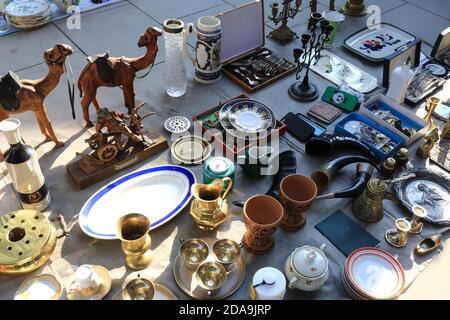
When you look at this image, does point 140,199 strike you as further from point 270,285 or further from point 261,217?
point 270,285

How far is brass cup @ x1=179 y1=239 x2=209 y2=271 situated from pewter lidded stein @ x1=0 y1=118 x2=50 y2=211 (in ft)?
1.94

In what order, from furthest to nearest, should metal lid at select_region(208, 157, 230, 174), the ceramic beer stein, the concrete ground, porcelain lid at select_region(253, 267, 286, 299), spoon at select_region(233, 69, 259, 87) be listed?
spoon at select_region(233, 69, 259, 87) → the ceramic beer stein → metal lid at select_region(208, 157, 230, 174) → the concrete ground → porcelain lid at select_region(253, 267, 286, 299)

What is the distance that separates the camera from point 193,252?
1519 millimetres

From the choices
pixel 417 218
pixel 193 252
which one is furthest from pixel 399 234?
pixel 193 252

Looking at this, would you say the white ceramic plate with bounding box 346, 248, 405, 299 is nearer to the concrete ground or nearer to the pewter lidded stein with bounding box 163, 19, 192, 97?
the concrete ground

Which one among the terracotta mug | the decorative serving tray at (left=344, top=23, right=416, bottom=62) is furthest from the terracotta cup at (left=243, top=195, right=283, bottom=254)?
the decorative serving tray at (left=344, top=23, right=416, bottom=62)

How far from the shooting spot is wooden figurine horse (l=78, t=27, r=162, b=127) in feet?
5.95

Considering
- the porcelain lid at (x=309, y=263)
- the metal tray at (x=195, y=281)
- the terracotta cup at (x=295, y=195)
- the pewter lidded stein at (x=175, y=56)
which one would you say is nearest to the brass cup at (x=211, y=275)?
the metal tray at (x=195, y=281)

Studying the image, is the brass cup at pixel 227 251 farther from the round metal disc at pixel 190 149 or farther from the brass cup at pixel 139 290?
the round metal disc at pixel 190 149

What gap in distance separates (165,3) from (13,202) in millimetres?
1872

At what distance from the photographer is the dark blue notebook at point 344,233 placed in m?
1.64

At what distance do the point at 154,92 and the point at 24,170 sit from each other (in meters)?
0.91
